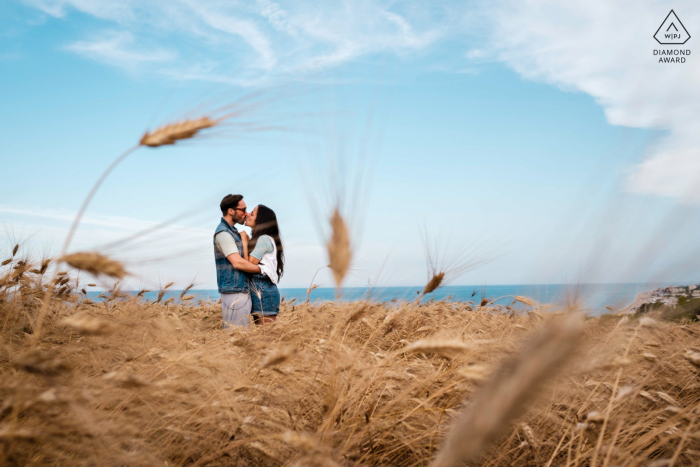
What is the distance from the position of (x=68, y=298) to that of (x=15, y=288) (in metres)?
0.48

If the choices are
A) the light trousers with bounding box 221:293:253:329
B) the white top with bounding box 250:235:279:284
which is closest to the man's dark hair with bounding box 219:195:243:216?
the white top with bounding box 250:235:279:284

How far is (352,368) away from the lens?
1.43 meters

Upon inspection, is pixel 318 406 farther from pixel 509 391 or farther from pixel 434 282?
pixel 509 391

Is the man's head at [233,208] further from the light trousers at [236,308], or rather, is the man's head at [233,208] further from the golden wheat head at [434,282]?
the golden wheat head at [434,282]

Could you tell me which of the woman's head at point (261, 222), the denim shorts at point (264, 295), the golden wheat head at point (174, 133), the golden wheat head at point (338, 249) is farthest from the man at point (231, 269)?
the golden wheat head at point (338, 249)

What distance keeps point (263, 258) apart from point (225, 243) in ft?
1.67

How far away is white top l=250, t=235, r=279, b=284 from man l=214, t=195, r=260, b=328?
0.63 ft

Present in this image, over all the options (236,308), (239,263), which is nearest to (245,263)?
(239,263)

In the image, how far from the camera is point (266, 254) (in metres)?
4.44

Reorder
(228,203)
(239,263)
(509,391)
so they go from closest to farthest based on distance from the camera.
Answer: (509,391) → (239,263) → (228,203)

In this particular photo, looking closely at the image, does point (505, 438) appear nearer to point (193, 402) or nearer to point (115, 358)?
point (193, 402)

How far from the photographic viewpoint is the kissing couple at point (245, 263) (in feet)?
13.4

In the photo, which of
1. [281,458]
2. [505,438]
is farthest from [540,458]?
[281,458]

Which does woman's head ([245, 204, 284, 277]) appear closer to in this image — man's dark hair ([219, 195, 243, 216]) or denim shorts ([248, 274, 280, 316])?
man's dark hair ([219, 195, 243, 216])
